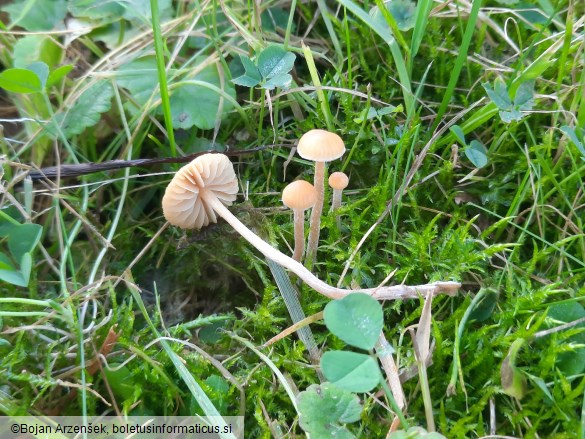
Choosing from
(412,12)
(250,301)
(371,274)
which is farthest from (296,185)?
(412,12)

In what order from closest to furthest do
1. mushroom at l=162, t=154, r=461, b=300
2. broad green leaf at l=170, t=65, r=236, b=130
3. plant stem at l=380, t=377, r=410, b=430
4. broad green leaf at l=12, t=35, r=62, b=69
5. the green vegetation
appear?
plant stem at l=380, t=377, r=410, b=430
the green vegetation
mushroom at l=162, t=154, r=461, b=300
broad green leaf at l=170, t=65, r=236, b=130
broad green leaf at l=12, t=35, r=62, b=69

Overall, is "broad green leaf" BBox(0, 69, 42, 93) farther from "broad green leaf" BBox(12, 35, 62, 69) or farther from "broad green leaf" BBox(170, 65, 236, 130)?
"broad green leaf" BBox(170, 65, 236, 130)

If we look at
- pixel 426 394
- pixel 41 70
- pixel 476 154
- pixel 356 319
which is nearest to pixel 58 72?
pixel 41 70

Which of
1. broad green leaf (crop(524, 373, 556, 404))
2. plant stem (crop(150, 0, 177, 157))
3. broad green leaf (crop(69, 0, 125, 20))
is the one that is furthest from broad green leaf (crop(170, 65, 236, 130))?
broad green leaf (crop(524, 373, 556, 404))

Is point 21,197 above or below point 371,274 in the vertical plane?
above

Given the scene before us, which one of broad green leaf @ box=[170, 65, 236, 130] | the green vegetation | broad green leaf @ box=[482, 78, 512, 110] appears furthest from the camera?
broad green leaf @ box=[170, 65, 236, 130]

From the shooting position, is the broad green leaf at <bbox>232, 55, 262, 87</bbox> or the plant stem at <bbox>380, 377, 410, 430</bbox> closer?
the plant stem at <bbox>380, 377, 410, 430</bbox>

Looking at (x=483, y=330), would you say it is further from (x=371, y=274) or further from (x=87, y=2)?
(x=87, y=2)
